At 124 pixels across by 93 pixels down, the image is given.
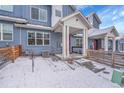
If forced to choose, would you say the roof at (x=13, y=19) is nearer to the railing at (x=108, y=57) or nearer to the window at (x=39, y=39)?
the window at (x=39, y=39)

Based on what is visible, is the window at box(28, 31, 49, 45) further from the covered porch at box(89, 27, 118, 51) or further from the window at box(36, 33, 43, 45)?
the covered porch at box(89, 27, 118, 51)

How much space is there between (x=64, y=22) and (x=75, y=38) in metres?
6.30

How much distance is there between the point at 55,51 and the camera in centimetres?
1182

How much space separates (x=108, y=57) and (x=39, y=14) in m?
8.12

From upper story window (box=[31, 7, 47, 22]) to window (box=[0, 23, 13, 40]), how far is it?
263cm

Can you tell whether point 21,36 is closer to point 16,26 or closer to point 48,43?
point 16,26

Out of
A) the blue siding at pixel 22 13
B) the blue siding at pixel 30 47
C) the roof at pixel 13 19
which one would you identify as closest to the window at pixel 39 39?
the blue siding at pixel 30 47

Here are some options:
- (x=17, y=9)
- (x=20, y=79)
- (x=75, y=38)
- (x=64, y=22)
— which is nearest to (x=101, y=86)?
(x=20, y=79)

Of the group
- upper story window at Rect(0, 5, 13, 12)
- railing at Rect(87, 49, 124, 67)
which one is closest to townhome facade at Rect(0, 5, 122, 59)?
upper story window at Rect(0, 5, 13, 12)

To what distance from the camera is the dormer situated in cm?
1871

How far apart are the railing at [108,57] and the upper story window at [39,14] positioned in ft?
20.3

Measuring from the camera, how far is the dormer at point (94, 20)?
61.4 feet

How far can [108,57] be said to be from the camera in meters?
6.94

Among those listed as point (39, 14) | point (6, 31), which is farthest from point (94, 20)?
point (6, 31)
